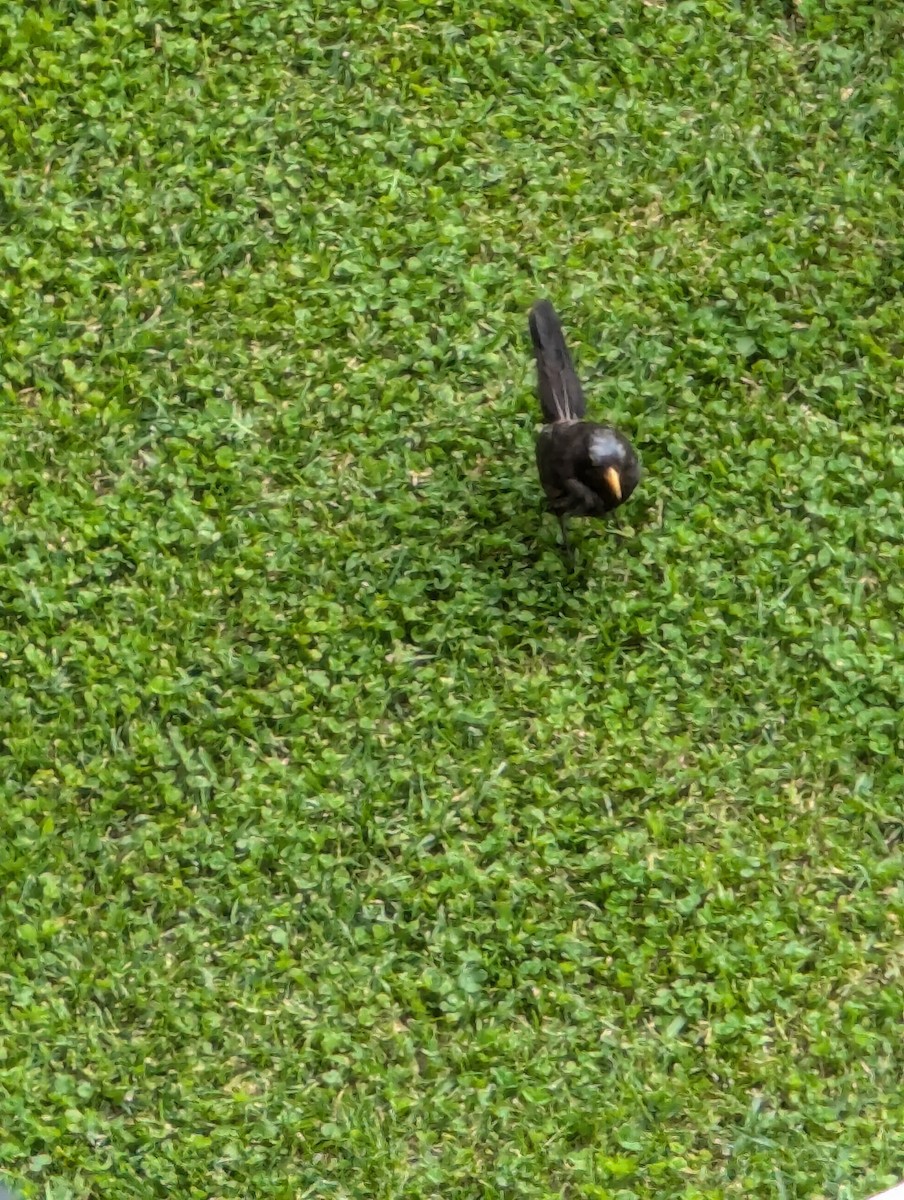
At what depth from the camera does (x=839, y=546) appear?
14.4 ft

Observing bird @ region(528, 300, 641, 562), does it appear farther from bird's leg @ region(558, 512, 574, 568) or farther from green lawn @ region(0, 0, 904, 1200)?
green lawn @ region(0, 0, 904, 1200)

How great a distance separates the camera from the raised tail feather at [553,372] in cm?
414

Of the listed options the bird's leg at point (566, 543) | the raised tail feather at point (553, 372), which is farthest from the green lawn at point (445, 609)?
the raised tail feather at point (553, 372)

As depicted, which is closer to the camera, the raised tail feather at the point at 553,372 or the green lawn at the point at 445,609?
the green lawn at the point at 445,609

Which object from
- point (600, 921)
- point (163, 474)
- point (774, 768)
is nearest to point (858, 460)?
point (774, 768)

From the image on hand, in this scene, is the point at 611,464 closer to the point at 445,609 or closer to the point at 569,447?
the point at 569,447

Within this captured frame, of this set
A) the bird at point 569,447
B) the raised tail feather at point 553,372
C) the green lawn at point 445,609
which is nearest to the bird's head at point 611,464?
the bird at point 569,447

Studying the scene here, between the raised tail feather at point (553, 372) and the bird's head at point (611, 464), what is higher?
the raised tail feather at point (553, 372)

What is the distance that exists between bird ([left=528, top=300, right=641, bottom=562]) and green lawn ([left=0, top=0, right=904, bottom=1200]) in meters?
0.26

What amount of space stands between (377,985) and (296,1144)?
494 mm

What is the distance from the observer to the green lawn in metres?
3.86

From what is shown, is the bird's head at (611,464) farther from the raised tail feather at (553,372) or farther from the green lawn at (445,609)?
the green lawn at (445,609)

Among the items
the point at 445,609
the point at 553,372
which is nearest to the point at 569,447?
the point at 553,372

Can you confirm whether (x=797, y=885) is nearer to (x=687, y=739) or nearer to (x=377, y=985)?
(x=687, y=739)
